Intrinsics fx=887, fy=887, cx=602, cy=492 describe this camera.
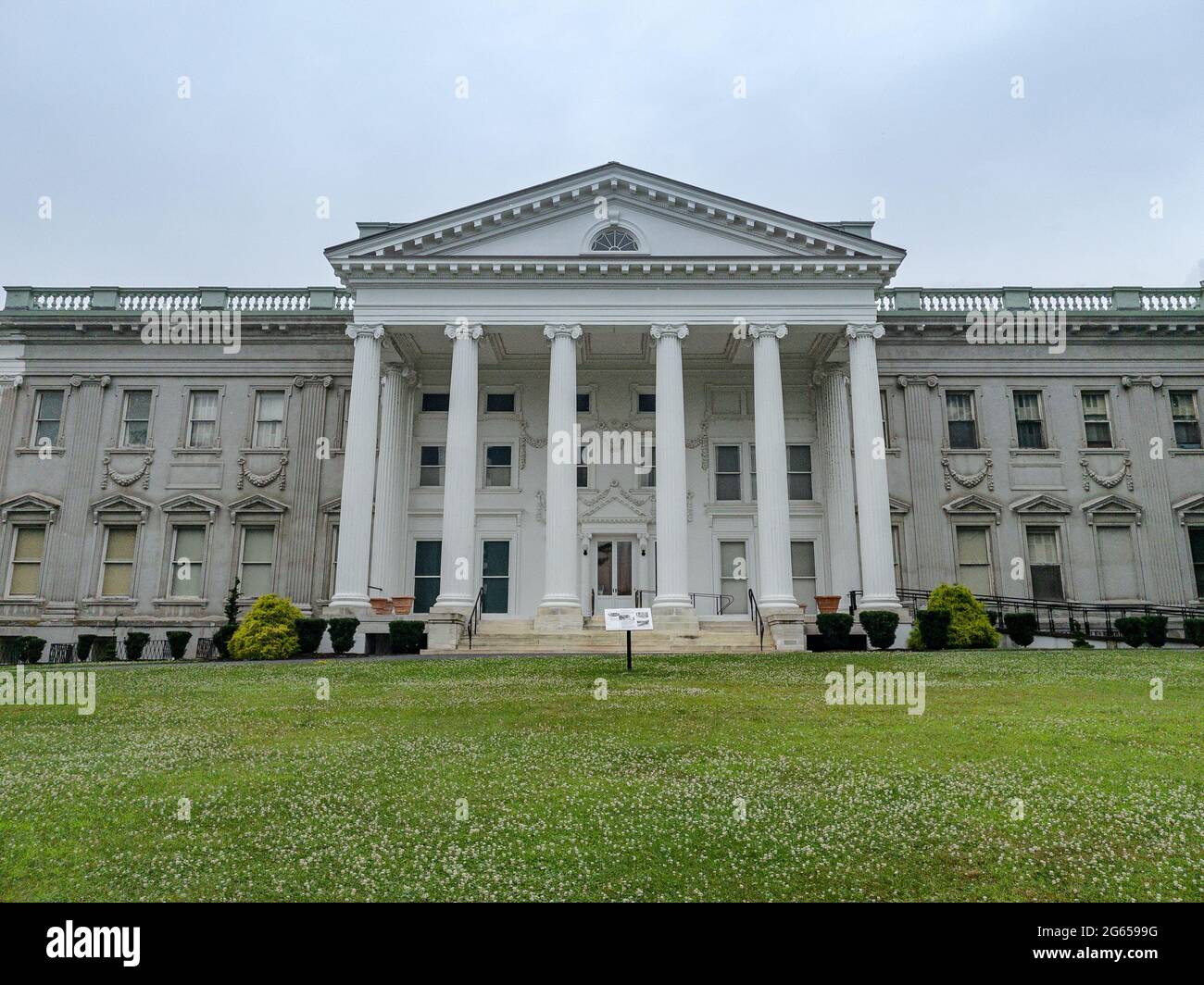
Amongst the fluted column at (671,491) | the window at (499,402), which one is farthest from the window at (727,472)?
the window at (499,402)

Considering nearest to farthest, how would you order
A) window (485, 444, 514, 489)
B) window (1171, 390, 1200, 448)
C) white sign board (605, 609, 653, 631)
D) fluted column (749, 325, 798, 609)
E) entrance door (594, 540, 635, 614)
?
white sign board (605, 609, 653, 631)
fluted column (749, 325, 798, 609)
entrance door (594, 540, 635, 614)
window (485, 444, 514, 489)
window (1171, 390, 1200, 448)

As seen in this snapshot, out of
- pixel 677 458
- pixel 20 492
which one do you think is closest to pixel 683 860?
pixel 677 458

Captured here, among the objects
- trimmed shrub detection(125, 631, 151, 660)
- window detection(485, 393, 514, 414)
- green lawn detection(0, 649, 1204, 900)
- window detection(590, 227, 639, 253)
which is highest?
window detection(590, 227, 639, 253)

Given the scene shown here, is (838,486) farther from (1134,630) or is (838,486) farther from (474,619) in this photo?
(474,619)

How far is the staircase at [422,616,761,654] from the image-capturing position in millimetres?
22812

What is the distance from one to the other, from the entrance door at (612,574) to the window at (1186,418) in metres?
→ 20.3

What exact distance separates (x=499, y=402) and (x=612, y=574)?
7391 millimetres

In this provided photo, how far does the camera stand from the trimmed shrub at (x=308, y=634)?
2283 centimetres

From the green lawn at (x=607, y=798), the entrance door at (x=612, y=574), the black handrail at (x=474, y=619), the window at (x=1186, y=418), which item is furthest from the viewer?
the window at (x=1186, y=418)

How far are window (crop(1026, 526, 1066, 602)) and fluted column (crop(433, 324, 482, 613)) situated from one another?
19308 millimetres

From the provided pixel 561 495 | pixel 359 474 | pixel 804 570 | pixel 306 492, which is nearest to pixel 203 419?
pixel 306 492

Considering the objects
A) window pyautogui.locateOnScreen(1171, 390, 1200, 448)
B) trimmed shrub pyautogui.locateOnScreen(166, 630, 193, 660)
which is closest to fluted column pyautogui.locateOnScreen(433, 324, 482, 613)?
trimmed shrub pyautogui.locateOnScreen(166, 630, 193, 660)

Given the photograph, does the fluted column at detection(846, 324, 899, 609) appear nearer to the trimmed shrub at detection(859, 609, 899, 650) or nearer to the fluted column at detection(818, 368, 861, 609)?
the trimmed shrub at detection(859, 609, 899, 650)

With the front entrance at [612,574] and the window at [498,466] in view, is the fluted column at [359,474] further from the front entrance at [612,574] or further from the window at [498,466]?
the front entrance at [612,574]
